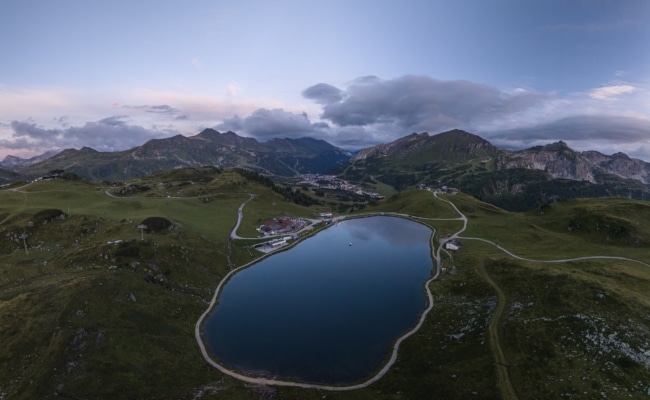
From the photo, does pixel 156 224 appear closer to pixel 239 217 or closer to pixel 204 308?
pixel 204 308

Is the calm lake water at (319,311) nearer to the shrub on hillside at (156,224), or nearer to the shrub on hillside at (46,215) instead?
the shrub on hillside at (156,224)

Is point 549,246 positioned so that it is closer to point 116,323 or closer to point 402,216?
point 402,216

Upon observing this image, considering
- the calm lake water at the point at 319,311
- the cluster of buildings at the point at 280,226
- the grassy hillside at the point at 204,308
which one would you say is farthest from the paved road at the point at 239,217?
the calm lake water at the point at 319,311

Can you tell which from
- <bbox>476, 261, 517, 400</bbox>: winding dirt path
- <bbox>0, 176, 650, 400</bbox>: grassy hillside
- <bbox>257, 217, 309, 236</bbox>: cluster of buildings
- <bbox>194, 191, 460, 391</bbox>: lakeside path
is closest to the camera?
<bbox>476, 261, 517, 400</bbox>: winding dirt path

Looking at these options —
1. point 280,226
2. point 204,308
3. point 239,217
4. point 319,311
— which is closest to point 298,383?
point 319,311

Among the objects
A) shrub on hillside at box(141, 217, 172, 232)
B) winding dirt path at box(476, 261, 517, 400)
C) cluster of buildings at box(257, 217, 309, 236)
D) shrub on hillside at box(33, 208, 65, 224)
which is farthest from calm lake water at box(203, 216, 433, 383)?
shrub on hillside at box(33, 208, 65, 224)

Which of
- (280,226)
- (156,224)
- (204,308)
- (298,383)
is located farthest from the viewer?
(280,226)

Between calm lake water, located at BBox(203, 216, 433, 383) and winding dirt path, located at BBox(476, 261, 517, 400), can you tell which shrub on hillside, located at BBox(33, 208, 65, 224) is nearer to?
calm lake water, located at BBox(203, 216, 433, 383)
